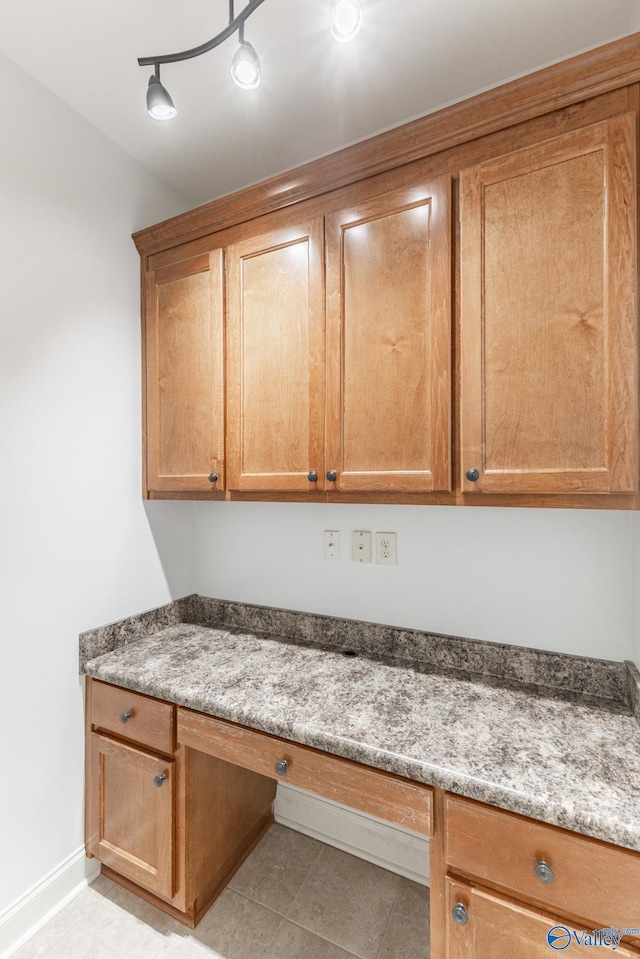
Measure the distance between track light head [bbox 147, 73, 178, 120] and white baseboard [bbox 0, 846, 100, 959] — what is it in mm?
2311

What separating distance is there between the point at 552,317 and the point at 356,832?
1.93 meters

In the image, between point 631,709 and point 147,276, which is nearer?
point 631,709

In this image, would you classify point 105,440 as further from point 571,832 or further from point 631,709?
point 631,709

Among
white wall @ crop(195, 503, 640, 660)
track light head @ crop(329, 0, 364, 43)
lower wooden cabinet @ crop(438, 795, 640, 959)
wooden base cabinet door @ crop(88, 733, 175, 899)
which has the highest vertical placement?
track light head @ crop(329, 0, 364, 43)

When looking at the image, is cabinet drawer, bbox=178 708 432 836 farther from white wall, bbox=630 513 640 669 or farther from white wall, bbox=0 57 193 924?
white wall, bbox=630 513 640 669

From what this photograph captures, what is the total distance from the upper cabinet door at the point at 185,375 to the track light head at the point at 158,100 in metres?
0.50

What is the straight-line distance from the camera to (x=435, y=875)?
1016 mm

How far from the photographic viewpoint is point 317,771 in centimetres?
115

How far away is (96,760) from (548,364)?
192 centimetres

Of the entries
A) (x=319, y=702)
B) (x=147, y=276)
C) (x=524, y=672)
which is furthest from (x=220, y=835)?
(x=147, y=276)

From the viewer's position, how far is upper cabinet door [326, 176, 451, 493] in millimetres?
1234

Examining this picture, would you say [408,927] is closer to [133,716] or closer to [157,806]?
[157,806]

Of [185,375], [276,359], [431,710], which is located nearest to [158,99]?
[276,359]

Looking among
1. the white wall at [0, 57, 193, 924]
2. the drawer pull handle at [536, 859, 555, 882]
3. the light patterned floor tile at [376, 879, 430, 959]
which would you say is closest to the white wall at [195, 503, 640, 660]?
the white wall at [0, 57, 193, 924]
